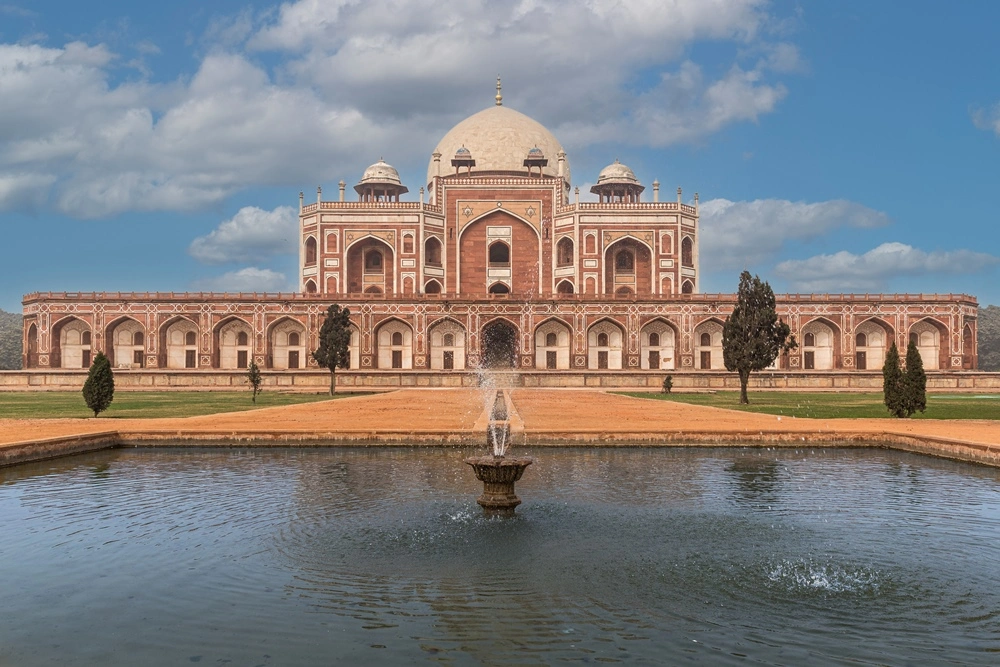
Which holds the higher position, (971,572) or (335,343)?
(335,343)

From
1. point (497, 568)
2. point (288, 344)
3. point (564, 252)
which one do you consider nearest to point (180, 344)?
point (288, 344)

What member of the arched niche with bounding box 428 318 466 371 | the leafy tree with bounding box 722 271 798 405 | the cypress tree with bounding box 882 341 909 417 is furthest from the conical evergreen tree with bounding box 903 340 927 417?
the arched niche with bounding box 428 318 466 371

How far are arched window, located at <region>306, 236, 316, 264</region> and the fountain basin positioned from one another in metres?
43.9

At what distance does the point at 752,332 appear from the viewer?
88.7ft

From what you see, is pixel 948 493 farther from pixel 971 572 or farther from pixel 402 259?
pixel 402 259

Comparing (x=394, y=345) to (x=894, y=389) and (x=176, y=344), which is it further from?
(x=894, y=389)

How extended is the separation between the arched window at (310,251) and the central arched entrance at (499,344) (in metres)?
13.0

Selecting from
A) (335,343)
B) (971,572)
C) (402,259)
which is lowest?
(971,572)

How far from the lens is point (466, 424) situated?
15.6m

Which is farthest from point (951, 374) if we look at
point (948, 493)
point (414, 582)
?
point (414, 582)

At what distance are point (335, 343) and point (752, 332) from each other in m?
14.9

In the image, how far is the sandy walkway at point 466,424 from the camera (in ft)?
45.6

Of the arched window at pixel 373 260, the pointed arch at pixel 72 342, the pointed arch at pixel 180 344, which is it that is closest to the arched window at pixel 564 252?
the arched window at pixel 373 260

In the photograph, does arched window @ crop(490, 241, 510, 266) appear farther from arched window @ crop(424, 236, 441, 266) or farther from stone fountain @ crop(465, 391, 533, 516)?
stone fountain @ crop(465, 391, 533, 516)
